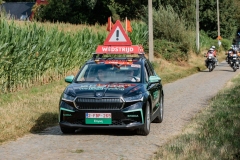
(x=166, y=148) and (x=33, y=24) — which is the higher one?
(x=33, y=24)

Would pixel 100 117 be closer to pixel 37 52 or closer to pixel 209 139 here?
pixel 209 139

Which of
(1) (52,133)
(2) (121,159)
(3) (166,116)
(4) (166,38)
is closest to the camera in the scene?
(2) (121,159)

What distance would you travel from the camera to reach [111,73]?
12.1 meters

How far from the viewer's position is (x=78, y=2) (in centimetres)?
6806

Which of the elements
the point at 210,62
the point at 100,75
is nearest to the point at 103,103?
the point at 100,75

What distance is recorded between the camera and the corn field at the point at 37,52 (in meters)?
18.9

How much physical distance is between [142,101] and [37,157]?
2.73 m

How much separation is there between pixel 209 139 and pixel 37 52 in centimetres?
1251

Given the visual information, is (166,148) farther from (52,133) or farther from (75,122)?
(52,133)

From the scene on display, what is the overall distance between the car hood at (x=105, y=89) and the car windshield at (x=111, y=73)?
437mm

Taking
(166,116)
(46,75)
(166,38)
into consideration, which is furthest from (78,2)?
(166,116)

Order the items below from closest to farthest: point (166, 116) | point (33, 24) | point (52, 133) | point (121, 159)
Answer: point (121, 159), point (52, 133), point (166, 116), point (33, 24)

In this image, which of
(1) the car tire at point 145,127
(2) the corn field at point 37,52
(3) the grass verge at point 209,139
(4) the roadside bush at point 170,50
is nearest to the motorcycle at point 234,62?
(4) the roadside bush at point 170,50

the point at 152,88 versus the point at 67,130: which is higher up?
the point at 152,88
